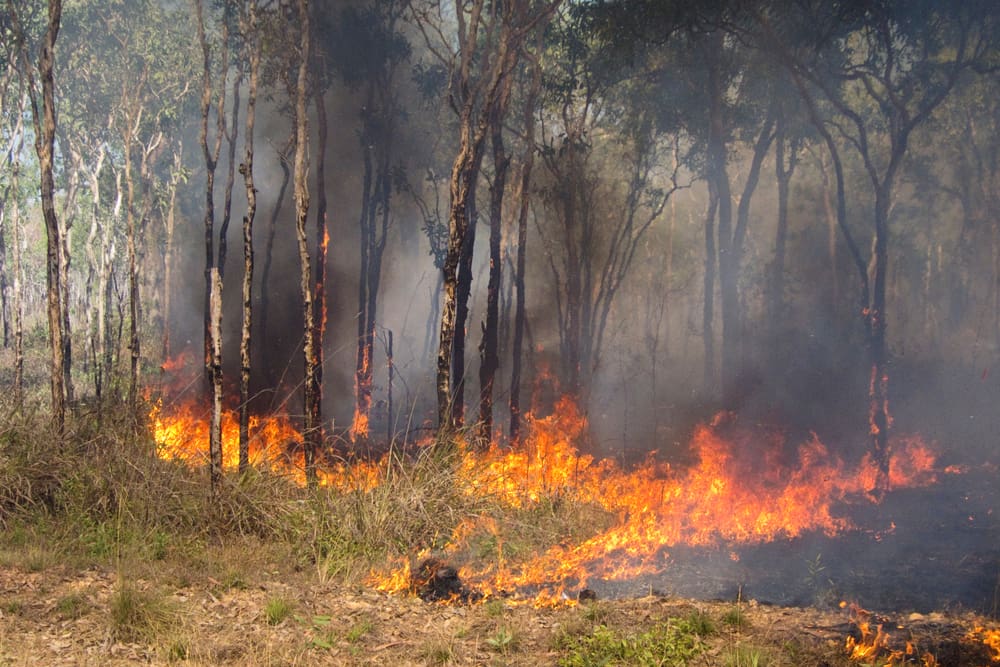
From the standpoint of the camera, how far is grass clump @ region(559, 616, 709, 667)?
6.10 m

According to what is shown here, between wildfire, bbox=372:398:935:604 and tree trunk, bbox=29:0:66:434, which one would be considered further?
tree trunk, bbox=29:0:66:434

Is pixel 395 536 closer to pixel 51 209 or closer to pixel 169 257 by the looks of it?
pixel 51 209

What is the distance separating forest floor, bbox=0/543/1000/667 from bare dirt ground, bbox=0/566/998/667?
0.02 metres

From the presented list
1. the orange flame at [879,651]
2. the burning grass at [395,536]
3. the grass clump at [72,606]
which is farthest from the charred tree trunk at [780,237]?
the grass clump at [72,606]

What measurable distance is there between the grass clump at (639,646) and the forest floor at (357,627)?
0.04ft

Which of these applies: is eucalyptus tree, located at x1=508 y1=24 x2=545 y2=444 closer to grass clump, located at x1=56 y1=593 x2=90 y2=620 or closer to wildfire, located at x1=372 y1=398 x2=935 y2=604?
wildfire, located at x1=372 y1=398 x2=935 y2=604

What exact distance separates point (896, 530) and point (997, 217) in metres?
16.2

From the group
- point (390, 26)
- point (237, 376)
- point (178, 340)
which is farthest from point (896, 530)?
point (178, 340)

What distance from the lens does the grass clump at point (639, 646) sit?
240 inches

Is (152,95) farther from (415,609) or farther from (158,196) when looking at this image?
(415,609)

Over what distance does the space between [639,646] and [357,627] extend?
2.43 meters

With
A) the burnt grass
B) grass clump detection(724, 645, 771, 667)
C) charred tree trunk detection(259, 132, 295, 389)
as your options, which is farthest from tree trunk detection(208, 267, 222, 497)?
charred tree trunk detection(259, 132, 295, 389)

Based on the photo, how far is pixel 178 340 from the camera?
70.9 ft

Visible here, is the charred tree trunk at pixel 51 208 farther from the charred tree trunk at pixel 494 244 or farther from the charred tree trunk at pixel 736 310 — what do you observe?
the charred tree trunk at pixel 736 310
